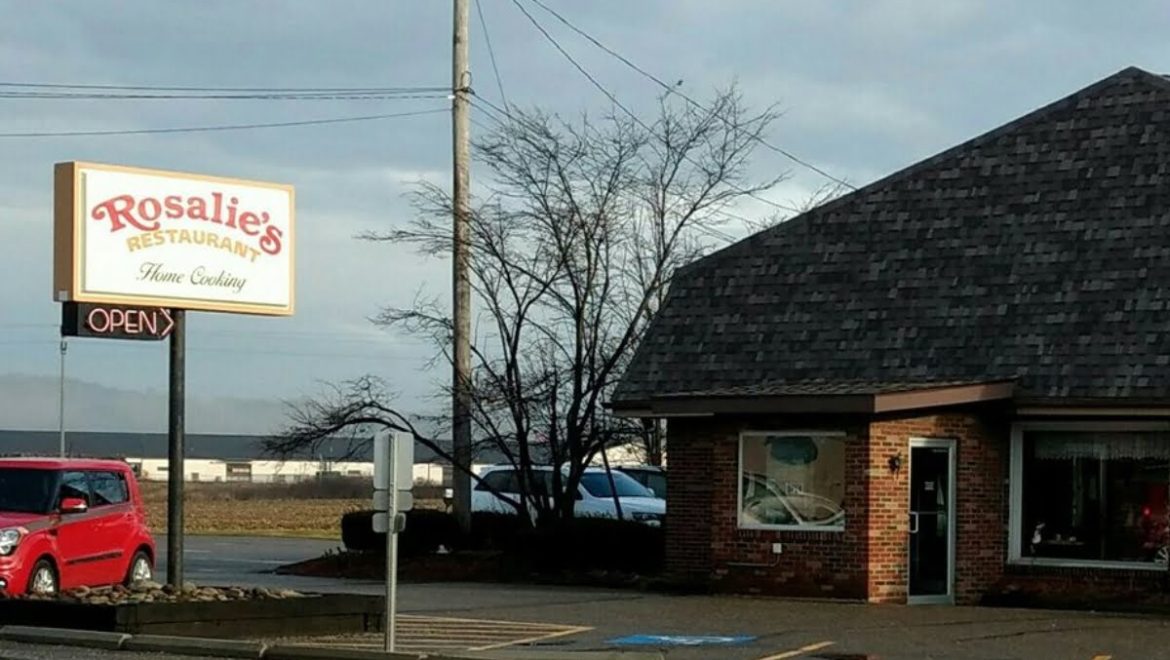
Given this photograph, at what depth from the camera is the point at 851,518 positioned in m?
22.8

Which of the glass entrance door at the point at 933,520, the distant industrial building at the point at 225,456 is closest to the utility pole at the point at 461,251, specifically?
the distant industrial building at the point at 225,456

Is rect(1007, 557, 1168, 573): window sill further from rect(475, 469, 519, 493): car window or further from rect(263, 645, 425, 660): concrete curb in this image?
rect(475, 469, 519, 493): car window

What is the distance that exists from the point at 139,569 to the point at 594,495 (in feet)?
36.6

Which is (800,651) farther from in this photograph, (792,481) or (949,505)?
(949,505)

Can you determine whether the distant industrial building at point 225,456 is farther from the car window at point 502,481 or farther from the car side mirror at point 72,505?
Result: the car side mirror at point 72,505

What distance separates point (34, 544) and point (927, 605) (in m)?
10.7

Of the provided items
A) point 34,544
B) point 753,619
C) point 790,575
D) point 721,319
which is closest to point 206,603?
point 34,544

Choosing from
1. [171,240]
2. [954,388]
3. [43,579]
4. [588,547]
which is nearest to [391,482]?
[171,240]

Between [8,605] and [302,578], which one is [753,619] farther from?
[302,578]

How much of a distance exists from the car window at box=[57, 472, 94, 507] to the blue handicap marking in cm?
729

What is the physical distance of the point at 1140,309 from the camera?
908 inches

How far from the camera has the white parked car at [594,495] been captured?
3209 centimetres

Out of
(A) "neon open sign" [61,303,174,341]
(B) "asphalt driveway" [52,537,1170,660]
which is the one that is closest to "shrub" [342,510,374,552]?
(B) "asphalt driveway" [52,537,1170,660]

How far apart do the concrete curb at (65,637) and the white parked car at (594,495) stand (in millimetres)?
13760
